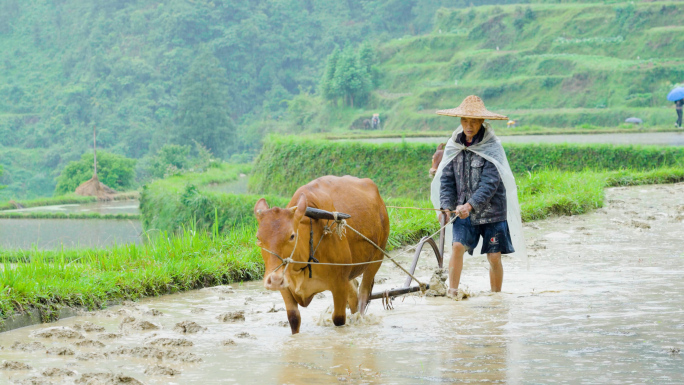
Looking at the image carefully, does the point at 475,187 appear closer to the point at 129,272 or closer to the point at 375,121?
the point at 129,272

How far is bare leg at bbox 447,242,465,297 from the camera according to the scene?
6562mm

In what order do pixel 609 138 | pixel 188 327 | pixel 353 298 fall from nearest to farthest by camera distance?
pixel 188 327 < pixel 353 298 < pixel 609 138

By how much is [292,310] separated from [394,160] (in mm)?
20342

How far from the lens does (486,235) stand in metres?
6.54

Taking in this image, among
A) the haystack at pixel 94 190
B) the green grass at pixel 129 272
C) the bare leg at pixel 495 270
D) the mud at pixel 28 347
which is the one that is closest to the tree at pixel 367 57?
the haystack at pixel 94 190

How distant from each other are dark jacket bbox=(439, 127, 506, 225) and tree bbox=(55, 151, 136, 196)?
164 feet

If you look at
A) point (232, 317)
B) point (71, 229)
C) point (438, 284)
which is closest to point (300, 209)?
point (232, 317)

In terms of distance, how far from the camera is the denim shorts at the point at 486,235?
650 cm

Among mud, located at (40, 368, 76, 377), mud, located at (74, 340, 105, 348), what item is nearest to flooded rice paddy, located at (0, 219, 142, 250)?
mud, located at (74, 340, 105, 348)

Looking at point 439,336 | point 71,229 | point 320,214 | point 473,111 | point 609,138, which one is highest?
point 473,111

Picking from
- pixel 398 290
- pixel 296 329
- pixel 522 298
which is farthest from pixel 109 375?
pixel 522 298

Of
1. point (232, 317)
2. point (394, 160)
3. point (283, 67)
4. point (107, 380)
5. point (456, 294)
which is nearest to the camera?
point (107, 380)

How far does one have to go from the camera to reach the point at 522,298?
677cm

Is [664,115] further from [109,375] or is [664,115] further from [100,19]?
[100,19]
